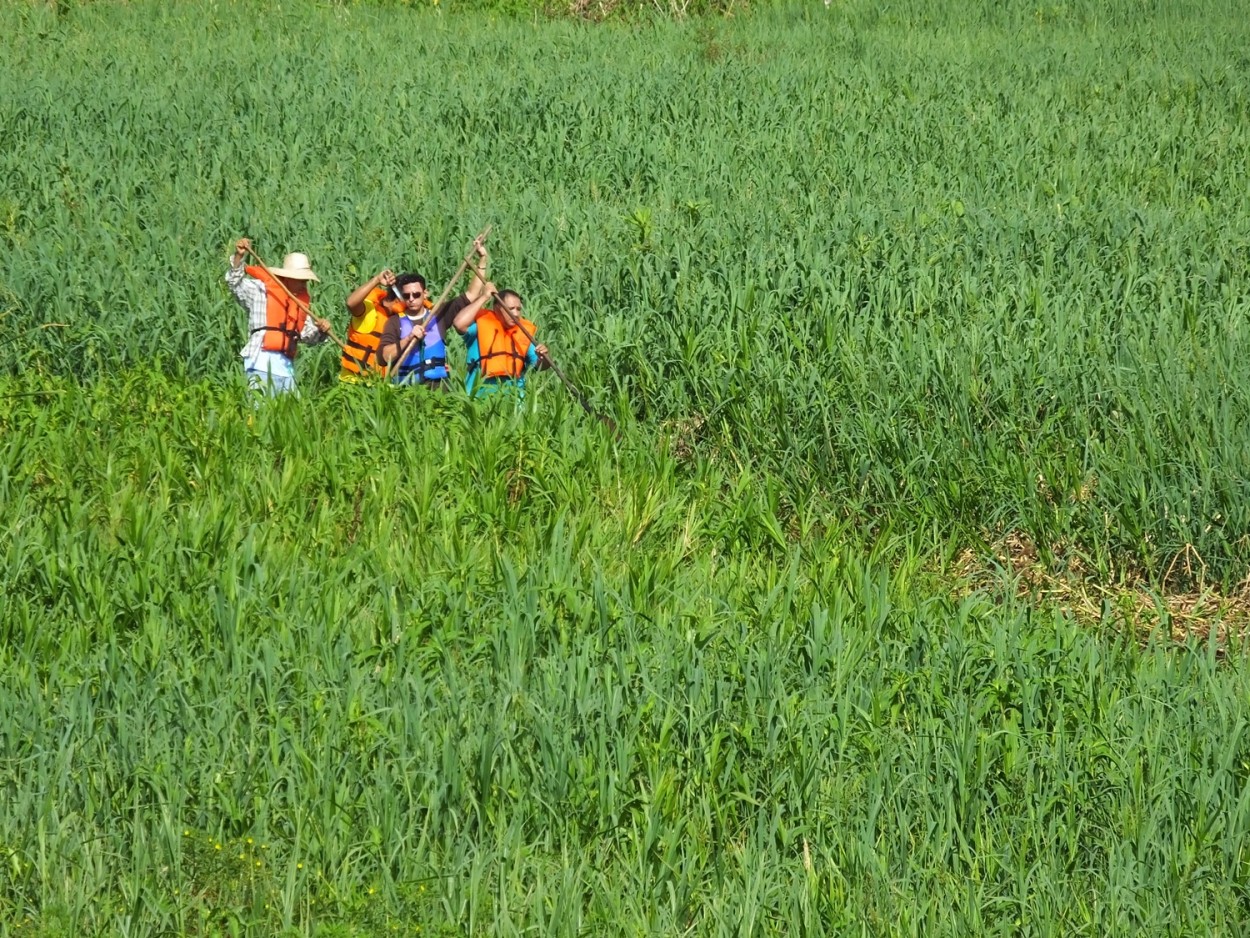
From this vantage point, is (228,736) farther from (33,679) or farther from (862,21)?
(862,21)

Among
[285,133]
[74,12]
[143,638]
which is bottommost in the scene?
[143,638]

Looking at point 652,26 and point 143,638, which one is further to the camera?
point 652,26

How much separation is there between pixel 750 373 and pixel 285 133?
6783 mm

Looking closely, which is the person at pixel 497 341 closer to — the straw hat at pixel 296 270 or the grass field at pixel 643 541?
the grass field at pixel 643 541

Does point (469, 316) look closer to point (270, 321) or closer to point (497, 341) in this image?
point (497, 341)

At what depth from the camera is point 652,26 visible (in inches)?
755

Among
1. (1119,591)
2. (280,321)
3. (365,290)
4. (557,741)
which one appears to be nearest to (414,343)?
(365,290)

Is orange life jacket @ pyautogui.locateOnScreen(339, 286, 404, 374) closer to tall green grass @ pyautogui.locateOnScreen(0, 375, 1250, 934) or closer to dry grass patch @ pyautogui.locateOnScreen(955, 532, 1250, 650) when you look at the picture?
tall green grass @ pyautogui.locateOnScreen(0, 375, 1250, 934)

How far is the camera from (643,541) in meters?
6.26

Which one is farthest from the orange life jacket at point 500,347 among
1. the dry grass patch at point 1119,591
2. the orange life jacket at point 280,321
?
the dry grass patch at point 1119,591

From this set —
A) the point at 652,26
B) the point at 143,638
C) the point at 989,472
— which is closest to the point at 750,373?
the point at 989,472

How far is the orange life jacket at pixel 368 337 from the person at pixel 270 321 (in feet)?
0.56

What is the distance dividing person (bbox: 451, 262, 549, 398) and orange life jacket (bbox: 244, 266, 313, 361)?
84cm

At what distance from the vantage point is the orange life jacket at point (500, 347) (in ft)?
24.7
